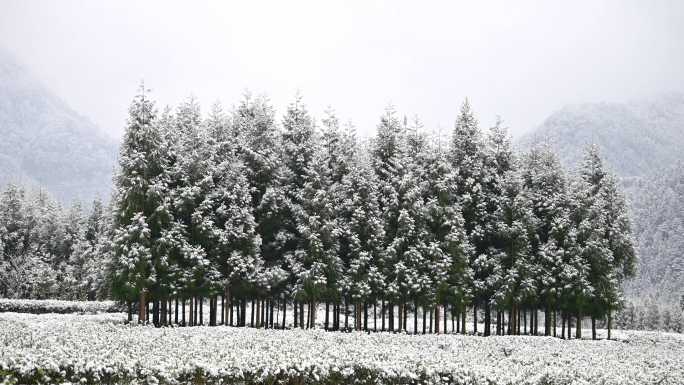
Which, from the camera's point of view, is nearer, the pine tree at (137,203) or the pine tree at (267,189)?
the pine tree at (137,203)

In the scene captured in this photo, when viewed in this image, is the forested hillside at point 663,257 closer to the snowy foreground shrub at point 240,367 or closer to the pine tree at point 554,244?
the pine tree at point 554,244

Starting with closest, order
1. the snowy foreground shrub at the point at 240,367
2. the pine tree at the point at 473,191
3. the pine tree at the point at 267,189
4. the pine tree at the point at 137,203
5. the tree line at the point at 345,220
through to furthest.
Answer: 1. the snowy foreground shrub at the point at 240,367
2. the pine tree at the point at 137,203
3. the tree line at the point at 345,220
4. the pine tree at the point at 267,189
5. the pine tree at the point at 473,191

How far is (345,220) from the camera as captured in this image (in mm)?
33875

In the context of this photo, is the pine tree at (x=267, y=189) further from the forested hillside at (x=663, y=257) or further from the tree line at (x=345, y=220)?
the forested hillside at (x=663, y=257)

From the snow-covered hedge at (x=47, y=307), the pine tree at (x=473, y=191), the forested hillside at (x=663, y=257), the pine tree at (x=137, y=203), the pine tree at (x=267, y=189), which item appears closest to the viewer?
the pine tree at (x=137, y=203)

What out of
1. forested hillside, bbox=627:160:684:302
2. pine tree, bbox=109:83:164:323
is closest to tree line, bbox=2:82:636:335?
pine tree, bbox=109:83:164:323

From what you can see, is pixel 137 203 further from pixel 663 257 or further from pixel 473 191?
pixel 663 257

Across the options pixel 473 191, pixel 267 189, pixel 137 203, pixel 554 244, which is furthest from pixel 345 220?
pixel 554 244

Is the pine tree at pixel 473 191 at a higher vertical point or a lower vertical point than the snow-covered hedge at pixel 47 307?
higher

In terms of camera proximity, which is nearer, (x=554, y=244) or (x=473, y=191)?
(x=554, y=244)

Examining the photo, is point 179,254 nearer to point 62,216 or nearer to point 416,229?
point 416,229

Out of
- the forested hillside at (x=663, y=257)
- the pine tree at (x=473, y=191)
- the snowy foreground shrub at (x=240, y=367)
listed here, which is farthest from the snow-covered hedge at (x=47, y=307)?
the forested hillside at (x=663, y=257)

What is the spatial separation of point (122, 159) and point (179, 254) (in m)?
7.01

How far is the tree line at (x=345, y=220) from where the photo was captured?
30.6 m
